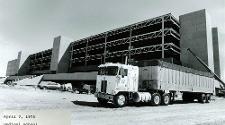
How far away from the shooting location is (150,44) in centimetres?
4731

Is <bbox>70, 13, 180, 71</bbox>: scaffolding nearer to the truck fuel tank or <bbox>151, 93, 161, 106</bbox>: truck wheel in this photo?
<bbox>151, 93, 161, 106</bbox>: truck wheel

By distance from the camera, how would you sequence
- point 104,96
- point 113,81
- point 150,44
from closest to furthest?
1. point 113,81
2. point 104,96
3. point 150,44

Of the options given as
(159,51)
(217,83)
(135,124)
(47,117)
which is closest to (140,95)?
(135,124)

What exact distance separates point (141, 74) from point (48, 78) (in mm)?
53627

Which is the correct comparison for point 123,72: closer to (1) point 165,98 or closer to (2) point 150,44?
(1) point 165,98

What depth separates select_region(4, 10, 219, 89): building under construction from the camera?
43.5 m

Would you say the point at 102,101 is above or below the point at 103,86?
below

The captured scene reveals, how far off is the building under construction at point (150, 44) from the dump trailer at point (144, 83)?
1556 cm

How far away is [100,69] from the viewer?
1577 cm

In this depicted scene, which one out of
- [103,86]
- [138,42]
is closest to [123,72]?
[103,86]

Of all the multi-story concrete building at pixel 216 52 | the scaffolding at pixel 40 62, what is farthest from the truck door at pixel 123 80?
the scaffolding at pixel 40 62

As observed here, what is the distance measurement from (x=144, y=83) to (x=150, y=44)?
30870 millimetres

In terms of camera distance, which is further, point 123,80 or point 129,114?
point 123,80

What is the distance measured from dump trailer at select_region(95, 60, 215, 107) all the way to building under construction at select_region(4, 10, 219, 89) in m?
15.6
